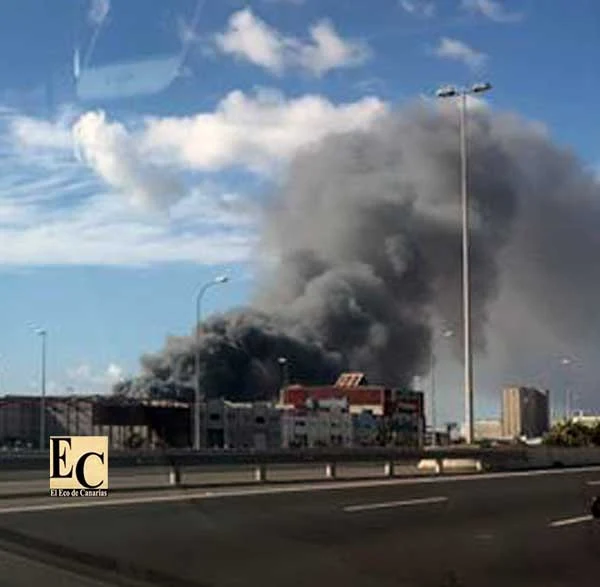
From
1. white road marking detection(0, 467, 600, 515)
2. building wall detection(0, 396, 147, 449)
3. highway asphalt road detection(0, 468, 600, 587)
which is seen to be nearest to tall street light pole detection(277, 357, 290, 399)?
building wall detection(0, 396, 147, 449)

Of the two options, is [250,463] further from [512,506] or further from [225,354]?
[225,354]

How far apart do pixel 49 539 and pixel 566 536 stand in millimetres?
7126

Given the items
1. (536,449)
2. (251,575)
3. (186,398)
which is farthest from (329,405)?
(251,575)

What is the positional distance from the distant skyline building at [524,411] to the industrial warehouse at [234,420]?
33617mm

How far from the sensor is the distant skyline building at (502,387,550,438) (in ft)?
616

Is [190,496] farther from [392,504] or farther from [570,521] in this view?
[570,521]

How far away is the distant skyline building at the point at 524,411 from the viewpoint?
188 metres

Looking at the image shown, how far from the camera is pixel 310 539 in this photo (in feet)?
50.5

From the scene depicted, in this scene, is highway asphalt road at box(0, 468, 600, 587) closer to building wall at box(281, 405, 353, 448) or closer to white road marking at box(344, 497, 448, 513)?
white road marking at box(344, 497, 448, 513)

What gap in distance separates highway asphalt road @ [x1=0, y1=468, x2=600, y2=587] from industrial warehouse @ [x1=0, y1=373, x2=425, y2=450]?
9487 centimetres

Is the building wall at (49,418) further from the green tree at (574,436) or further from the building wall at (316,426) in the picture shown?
the green tree at (574,436)

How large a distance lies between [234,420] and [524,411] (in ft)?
232

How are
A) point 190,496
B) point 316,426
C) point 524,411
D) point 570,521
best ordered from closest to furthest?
point 570,521
point 190,496
point 316,426
point 524,411

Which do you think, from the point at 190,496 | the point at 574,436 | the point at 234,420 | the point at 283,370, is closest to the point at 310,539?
the point at 190,496
